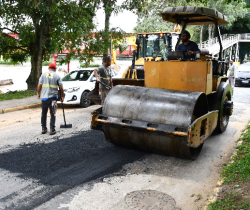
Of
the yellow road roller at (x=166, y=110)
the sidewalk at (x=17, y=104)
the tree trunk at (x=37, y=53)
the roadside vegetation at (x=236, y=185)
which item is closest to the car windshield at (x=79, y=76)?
the sidewalk at (x=17, y=104)

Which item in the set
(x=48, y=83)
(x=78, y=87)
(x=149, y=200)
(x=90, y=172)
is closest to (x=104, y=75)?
(x=48, y=83)

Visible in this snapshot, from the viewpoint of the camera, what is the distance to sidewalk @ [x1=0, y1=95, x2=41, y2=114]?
10.9 meters

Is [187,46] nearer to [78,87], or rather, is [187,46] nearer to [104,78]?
[104,78]

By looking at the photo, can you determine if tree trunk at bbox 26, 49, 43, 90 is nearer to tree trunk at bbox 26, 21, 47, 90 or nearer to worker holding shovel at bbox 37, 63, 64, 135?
tree trunk at bbox 26, 21, 47, 90

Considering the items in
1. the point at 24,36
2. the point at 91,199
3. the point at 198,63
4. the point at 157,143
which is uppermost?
the point at 24,36

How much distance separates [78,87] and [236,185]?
8025mm

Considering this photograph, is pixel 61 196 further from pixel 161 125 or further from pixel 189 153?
pixel 189 153

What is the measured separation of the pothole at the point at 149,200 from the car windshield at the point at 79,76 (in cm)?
825

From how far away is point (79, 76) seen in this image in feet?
40.0

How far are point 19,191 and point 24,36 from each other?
10.6 m

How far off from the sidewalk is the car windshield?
1666mm

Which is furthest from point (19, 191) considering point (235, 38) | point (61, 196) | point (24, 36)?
point (235, 38)

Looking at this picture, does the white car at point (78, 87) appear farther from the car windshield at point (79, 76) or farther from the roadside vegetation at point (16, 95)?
the roadside vegetation at point (16, 95)

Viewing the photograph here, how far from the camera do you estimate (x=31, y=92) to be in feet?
47.6
